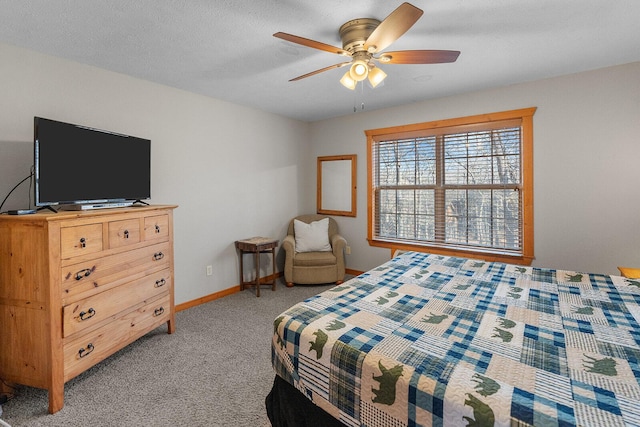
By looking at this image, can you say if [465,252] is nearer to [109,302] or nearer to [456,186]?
[456,186]

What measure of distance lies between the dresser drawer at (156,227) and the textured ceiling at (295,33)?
4.43 ft

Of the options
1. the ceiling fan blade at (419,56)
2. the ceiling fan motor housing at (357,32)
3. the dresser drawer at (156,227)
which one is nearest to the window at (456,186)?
the ceiling fan blade at (419,56)

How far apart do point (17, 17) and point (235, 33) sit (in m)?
1.34

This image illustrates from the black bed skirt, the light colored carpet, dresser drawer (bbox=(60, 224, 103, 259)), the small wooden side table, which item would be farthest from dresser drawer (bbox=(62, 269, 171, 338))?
the black bed skirt

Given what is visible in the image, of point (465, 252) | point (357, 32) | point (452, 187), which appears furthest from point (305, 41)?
point (465, 252)

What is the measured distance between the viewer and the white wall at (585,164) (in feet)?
8.90

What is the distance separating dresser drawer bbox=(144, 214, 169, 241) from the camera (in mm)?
2457

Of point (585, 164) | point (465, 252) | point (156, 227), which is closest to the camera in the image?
point (156, 227)

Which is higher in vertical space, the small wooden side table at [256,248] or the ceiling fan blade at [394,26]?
the ceiling fan blade at [394,26]

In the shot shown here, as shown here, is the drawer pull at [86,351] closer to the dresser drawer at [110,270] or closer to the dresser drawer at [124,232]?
the dresser drawer at [110,270]

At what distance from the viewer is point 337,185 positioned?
15.1 feet

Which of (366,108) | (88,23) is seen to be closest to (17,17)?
(88,23)

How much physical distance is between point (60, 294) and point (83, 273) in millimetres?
178

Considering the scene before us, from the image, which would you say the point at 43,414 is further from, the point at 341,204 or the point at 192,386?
the point at 341,204
